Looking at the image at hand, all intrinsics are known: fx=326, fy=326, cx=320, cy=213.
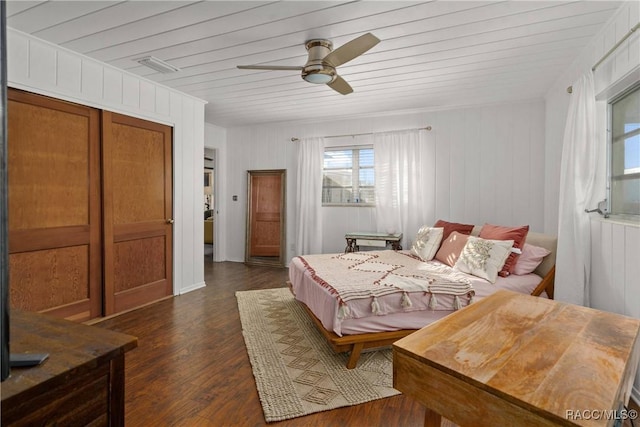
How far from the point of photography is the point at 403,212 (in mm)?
4859

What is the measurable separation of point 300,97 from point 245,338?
2.98 m

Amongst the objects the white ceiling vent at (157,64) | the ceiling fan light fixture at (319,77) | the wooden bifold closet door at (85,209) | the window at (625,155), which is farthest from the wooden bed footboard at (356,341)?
the white ceiling vent at (157,64)

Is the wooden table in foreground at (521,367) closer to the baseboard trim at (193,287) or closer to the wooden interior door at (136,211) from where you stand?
the wooden interior door at (136,211)

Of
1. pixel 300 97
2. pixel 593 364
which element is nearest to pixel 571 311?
pixel 593 364

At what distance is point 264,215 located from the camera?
19.8ft

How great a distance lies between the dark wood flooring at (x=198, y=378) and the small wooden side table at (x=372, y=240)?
2.02m

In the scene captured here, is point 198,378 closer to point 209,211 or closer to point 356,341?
point 356,341

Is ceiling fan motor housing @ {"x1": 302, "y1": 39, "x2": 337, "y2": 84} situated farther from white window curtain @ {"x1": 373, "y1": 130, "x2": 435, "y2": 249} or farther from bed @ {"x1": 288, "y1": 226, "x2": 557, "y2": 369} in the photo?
white window curtain @ {"x1": 373, "y1": 130, "x2": 435, "y2": 249}

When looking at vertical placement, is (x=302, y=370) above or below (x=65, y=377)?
below

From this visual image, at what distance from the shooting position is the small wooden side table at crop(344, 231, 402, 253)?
470 centimetres

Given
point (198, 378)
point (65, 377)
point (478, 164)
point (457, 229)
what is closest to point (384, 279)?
point (198, 378)

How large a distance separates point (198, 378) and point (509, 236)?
3.04 metres

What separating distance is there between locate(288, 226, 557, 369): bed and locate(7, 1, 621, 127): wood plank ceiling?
71.2 inches

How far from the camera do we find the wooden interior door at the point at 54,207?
2.62 meters
